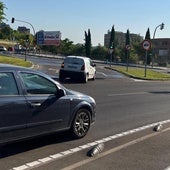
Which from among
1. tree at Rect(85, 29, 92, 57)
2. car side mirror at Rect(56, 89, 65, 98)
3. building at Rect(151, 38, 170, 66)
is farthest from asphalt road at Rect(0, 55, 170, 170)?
building at Rect(151, 38, 170, 66)

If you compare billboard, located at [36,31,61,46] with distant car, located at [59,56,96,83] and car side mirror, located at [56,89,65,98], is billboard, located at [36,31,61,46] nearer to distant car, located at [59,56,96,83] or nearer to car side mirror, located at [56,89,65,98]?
distant car, located at [59,56,96,83]

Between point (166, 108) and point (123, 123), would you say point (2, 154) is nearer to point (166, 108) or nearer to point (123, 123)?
point (123, 123)

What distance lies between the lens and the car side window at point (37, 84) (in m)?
7.50

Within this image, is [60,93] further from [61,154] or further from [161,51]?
[161,51]

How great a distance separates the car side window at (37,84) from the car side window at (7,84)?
26cm

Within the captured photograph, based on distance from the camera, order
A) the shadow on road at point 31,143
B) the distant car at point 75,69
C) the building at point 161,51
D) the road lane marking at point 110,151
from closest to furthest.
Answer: the road lane marking at point 110,151
the shadow on road at point 31,143
the distant car at point 75,69
the building at point 161,51

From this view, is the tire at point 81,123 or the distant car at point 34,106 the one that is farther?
the tire at point 81,123

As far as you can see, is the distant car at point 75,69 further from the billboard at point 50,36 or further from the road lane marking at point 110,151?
the billboard at point 50,36

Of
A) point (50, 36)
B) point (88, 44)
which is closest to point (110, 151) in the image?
point (50, 36)

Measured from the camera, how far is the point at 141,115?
42.0 feet

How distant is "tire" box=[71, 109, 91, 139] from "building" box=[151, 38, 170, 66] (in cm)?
11319

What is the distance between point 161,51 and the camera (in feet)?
432

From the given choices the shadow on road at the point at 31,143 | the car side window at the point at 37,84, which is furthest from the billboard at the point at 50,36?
the car side window at the point at 37,84

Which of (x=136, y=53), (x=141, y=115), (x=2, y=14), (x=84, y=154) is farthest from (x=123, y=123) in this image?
(x=136, y=53)
